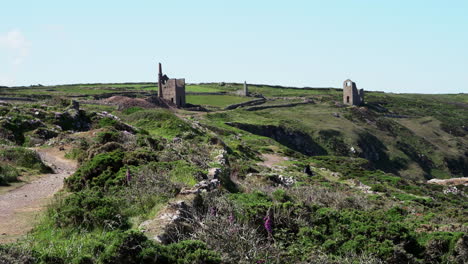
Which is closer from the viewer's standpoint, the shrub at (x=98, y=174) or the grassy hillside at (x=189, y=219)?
the grassy hillside at (x=189, y=219)

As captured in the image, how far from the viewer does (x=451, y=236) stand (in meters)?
10.1

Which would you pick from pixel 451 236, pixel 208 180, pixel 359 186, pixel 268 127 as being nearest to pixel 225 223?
pixel 208 180

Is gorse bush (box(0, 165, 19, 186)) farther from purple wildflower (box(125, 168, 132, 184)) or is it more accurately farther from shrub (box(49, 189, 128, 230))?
shrub (box(49, 189, 128, 230))

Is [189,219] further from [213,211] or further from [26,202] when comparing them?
[26,202]

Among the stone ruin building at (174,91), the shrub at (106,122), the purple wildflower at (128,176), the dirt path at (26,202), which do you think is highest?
the stone ruin building at (174,91)

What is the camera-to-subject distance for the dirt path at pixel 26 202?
8828 millimetres

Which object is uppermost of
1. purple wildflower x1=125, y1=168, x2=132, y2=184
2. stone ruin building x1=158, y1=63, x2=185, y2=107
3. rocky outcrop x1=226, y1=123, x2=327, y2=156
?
stone ruin building x1=158, y1=63, x2=185, y2=107

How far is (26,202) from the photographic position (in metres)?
11.2

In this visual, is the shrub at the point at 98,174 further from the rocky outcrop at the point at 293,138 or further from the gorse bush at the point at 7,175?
the rocky outcrop at the point at 293,138

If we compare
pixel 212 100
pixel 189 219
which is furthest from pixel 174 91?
pixel 189 219

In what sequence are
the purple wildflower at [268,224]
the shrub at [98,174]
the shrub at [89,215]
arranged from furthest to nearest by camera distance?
the shrub at [98,174]
the purple wildflower at [268,224]
the shrub at [89,215]

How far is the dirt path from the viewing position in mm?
8828

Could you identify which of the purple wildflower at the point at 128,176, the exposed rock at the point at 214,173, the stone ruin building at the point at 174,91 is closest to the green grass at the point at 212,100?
the stone ruin building at the point at 174,91

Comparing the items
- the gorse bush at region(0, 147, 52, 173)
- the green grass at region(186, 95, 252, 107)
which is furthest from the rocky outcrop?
the gorse bush at region(0, 147, 52, 173)
